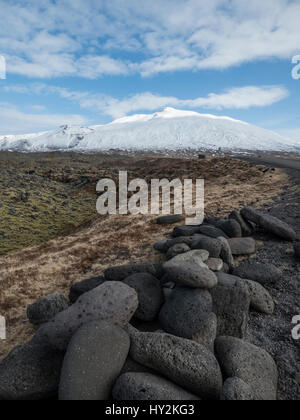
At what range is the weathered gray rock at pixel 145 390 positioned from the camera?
417 cm

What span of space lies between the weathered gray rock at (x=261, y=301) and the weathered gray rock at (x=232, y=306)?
0.65 meters

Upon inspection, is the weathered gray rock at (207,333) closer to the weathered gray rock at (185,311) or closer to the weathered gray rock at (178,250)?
the weathered gray rock at (185,311)

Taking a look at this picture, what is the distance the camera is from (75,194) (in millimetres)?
40719

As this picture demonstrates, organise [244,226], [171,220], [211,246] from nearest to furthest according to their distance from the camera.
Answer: [211,246] < [244,226] < [171,220]

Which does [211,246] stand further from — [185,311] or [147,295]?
[185,311]

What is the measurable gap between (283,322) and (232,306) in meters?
1.65

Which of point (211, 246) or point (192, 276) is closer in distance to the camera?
point (192, 276)

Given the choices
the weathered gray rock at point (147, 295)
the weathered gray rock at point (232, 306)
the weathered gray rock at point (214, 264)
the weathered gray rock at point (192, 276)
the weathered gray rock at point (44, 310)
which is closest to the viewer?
the weathered gray rock at point (232, 306)

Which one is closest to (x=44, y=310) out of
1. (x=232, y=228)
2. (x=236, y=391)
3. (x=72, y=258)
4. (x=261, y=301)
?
(x=72, y=258)

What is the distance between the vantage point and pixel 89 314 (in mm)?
5508

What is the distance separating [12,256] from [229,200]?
1872 cm

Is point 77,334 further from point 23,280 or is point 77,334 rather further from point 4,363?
point 23,280

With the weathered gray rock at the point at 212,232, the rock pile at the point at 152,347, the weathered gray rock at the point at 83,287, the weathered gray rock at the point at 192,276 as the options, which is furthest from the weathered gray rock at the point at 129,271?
the weathered gray rock at the point at 212,232

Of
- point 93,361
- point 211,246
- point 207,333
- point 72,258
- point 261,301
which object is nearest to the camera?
point 93,361
